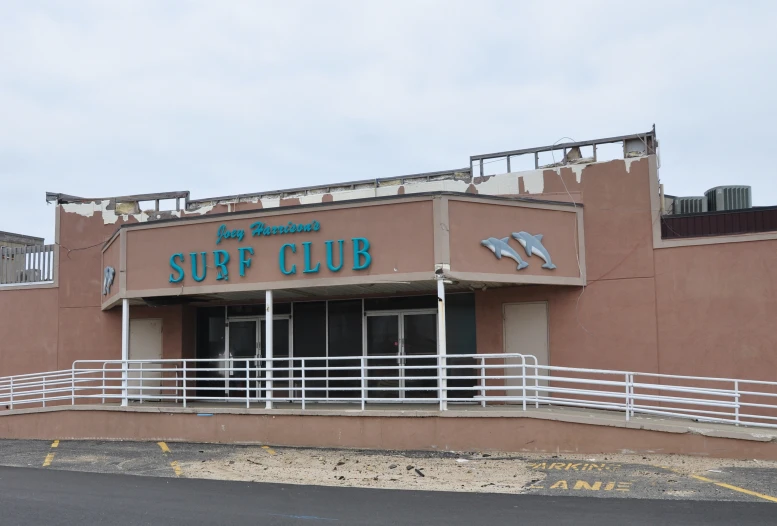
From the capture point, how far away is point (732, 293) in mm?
15773

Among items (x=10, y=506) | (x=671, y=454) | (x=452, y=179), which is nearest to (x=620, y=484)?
(x=671, y=454)

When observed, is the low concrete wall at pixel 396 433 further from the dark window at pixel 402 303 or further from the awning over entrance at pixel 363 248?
the dark window at pixel 402 303

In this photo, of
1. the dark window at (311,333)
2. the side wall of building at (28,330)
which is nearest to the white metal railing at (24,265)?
the side wall of building at (28,330)

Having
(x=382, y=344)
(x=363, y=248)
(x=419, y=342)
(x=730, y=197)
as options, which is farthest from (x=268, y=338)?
(x=730, y=197)

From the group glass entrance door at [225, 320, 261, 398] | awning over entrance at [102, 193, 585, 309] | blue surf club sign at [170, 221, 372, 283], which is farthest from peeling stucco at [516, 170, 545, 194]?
glass entrance door at [225, 320, 261, 398]

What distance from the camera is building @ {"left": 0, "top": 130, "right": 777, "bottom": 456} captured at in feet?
51.1

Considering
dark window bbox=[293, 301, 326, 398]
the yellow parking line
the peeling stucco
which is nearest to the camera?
the yellow parking line

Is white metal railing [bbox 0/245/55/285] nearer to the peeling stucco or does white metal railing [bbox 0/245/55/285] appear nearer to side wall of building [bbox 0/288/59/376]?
side wall of building [bbox 0/288/59/376]

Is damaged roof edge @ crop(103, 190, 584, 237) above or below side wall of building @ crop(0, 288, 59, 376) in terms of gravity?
above

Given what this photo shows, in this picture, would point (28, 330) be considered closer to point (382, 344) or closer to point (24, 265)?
point (24, 265)

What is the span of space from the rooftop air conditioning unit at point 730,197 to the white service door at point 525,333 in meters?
4.77

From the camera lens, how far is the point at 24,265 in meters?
22.5

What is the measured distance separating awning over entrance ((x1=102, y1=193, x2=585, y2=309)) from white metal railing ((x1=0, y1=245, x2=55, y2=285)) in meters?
5.13

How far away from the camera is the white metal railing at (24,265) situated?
22.1 m
